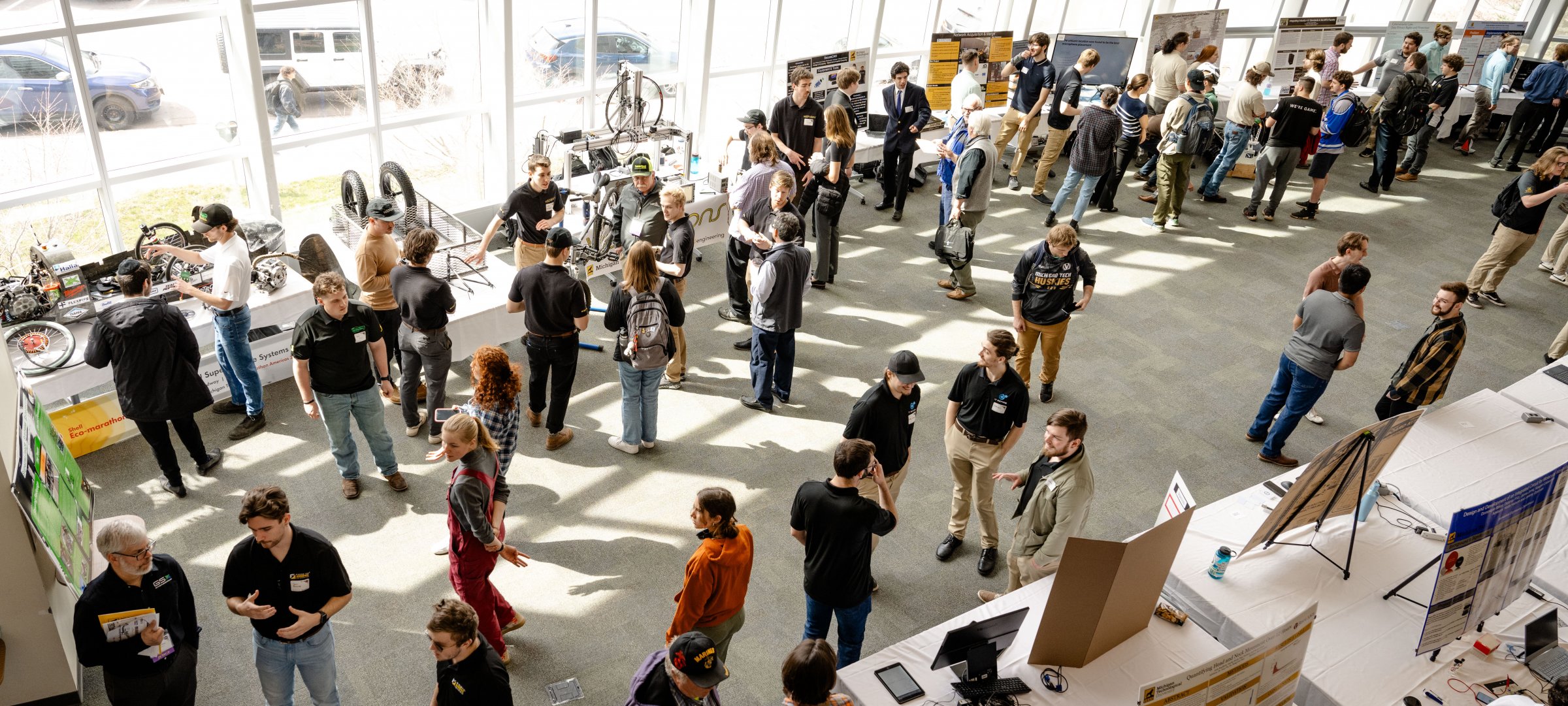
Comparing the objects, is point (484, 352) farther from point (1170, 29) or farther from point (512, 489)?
point (1170, 29)

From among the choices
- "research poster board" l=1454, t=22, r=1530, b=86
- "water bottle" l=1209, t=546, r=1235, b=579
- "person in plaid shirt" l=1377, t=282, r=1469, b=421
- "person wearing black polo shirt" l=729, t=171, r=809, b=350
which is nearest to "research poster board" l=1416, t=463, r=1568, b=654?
"water bottle" l=1209, t=546, r=1235, b=579

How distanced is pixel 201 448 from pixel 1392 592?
576cm

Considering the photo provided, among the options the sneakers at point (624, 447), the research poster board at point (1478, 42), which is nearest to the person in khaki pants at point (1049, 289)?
the sneakers at point (624, 447)

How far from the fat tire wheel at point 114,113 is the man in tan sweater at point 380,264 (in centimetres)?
196

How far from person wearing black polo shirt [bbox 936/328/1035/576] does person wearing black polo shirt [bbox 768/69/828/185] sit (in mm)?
3849

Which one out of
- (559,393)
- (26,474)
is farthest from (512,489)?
(26,474)

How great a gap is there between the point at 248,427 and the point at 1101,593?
15.7 ft

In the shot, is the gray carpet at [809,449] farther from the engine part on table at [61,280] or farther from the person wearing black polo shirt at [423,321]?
the engine part on table at [61,280]

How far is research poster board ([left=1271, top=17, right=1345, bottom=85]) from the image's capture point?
11.9 meters

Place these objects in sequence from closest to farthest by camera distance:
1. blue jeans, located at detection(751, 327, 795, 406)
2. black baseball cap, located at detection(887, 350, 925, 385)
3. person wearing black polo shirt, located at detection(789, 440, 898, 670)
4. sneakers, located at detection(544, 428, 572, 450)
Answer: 1. person wearing black polo shirt, located at detection(789, 440, 898, 670)
2. black baseball cap, located at detection(887, 350, 925, 385)
3. sneakers, located at detection(544, 428, 572, 450)
4. blue jeans, located at detection(751, 327, 795, 406)

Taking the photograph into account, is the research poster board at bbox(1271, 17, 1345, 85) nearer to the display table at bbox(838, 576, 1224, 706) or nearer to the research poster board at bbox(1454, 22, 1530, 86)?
the research poster board at bbox(1454, 22, 1530, 86)

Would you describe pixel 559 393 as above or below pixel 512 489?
above

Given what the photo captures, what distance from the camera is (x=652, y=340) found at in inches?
212

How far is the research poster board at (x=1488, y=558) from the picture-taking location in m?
3.37
